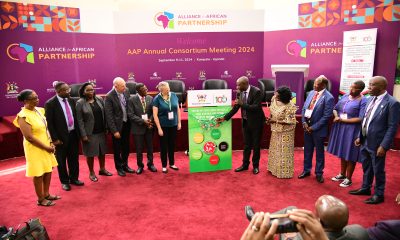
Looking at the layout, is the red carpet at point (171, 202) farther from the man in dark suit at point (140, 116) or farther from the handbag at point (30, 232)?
the man in dark suit at point (140, 116)

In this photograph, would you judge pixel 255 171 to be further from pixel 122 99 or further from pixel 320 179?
pixel 122 99

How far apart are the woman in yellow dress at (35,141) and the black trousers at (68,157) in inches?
14.6

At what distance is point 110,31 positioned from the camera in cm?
815

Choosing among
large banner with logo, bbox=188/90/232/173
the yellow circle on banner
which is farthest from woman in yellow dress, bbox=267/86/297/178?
the yellow circle on banner

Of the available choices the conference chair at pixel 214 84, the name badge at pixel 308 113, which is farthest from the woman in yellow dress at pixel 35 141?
the conference chair at pixel 214 84

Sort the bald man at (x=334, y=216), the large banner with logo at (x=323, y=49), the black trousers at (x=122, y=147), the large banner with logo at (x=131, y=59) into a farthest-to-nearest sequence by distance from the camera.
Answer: the large banner with logo at (x=131, y=59) → the large banner with logo at (x=323, y=49) → the black trousers at (x=122, y=147) → the bald man at (x=334, y=216)

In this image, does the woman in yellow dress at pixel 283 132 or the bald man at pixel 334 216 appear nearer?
the bald man at pixel 334 216

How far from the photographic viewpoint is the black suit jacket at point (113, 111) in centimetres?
469

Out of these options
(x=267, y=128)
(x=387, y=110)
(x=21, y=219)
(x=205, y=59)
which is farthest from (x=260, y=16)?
(x=21, y=219)

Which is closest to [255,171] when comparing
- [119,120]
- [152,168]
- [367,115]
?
[152,168]

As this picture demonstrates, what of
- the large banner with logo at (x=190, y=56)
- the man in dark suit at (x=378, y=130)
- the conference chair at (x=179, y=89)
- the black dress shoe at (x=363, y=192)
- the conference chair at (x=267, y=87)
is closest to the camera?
the man in dark suit at (x=378, y=130)

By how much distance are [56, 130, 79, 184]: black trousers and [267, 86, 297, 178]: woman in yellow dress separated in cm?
290

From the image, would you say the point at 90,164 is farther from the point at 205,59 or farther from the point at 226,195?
the point at 205,59

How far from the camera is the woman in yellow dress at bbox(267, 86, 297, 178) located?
4.54 m
